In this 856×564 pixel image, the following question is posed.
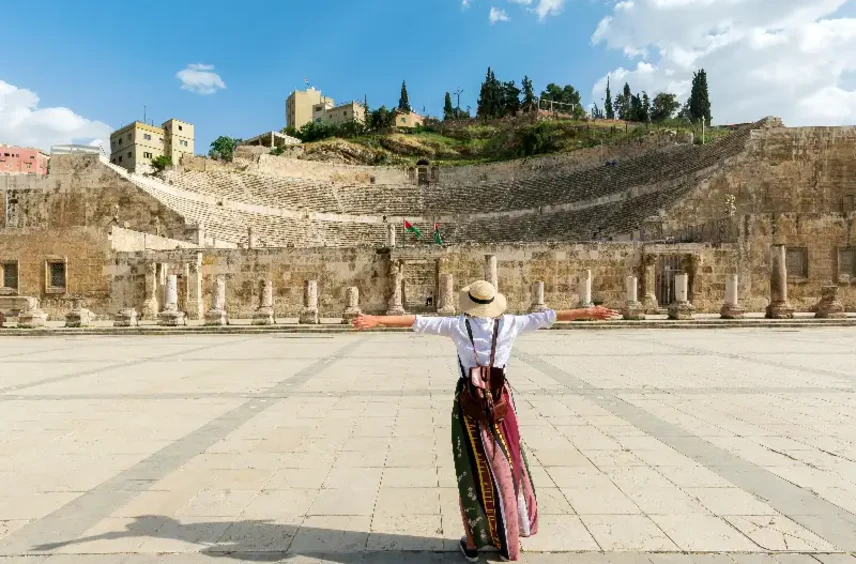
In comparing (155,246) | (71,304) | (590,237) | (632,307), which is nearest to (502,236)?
(590,237)

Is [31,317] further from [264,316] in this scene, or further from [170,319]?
[264,316]

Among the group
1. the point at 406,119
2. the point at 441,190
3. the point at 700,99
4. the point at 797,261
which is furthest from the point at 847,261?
the point at 406,119

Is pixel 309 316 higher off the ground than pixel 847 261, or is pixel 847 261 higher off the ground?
pixel 847 261

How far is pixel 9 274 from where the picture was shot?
24.3 metres

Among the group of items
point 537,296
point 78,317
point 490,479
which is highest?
point 537,296

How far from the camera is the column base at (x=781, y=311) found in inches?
811

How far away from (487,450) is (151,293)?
2451cm

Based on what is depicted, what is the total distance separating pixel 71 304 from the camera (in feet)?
79.7

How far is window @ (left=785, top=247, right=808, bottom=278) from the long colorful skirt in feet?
83.8

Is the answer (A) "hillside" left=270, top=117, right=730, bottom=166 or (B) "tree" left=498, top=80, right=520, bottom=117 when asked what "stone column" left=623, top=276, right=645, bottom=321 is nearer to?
(A) "hillside" left=270, top=117, right=730, bottom=166

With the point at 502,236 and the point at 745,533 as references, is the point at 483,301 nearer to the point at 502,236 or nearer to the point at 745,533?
the point at 745,533

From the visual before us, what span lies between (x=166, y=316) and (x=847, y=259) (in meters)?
28.3

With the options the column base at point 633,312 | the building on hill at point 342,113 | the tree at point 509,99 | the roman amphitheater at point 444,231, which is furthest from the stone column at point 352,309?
the building on hill at point 342,113

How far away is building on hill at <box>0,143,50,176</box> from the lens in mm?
86350
